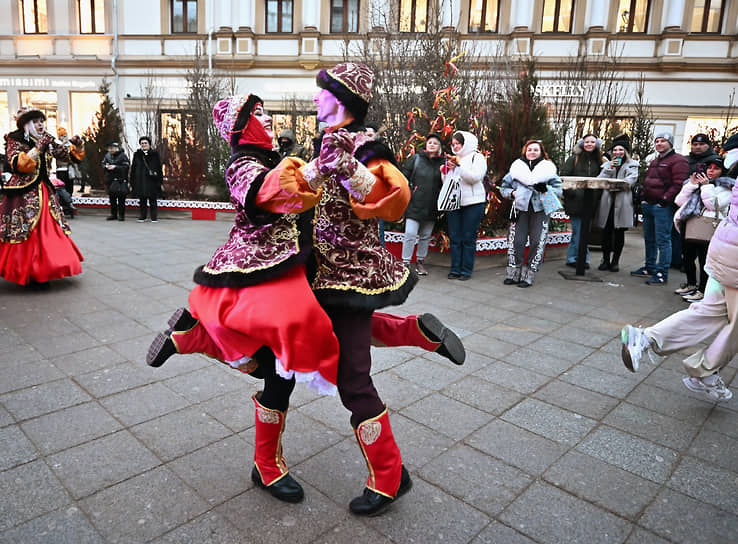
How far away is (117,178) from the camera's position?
1239cm

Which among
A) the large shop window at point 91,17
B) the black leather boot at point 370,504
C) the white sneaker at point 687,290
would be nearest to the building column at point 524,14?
the large shop window at point 91,17

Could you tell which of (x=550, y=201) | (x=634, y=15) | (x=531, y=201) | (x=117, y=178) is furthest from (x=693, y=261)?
(x=634, y=15)

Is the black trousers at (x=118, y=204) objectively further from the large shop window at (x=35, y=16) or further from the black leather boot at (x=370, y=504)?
the large shop window at (x=35, y=16)

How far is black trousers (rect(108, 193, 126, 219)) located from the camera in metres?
12.5

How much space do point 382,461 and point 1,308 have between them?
15.8ft

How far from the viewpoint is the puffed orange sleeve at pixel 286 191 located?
2.03 metres

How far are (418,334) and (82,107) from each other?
25391 millimetres

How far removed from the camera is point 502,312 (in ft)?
19.7

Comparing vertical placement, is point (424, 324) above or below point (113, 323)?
above

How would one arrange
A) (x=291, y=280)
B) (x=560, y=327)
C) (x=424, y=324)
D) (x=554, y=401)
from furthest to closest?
(x=560, y=327) < (x=554, y=401) < (x=424, y=324) < (x=291, y=280)

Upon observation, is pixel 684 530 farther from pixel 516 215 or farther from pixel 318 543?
pixel 516 215

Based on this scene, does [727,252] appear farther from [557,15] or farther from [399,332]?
[557,15]

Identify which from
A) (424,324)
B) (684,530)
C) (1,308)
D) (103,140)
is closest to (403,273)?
(424,324)

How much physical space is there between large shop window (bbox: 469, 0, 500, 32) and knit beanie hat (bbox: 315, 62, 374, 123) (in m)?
21.5
